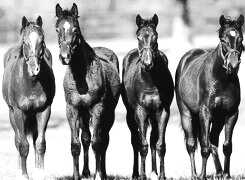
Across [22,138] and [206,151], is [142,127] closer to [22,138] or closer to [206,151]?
[206,151]

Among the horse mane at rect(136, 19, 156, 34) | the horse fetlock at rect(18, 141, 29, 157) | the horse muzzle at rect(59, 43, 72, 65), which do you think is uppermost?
the horse mane at rect(136, 19, 156, 34)

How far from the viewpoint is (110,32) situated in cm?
4028

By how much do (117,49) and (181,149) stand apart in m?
16.7

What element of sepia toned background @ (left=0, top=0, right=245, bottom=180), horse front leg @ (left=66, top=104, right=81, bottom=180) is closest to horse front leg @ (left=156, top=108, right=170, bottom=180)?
sepia toned background @ (left=0, top=0, right=245, bottom=180)

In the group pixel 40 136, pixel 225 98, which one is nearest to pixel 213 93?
pixel 225 98

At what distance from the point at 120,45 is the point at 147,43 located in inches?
995

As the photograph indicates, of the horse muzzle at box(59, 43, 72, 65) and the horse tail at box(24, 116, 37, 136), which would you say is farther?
the horse tail at box(24, 116, 37, 136)

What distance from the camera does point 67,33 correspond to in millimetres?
12531

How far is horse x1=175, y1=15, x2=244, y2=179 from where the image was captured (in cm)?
1256

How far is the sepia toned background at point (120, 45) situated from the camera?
55.7ft

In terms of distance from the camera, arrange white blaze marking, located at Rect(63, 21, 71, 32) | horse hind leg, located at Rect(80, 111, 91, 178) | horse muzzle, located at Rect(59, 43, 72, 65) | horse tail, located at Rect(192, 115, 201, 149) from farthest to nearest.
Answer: horse tail, located at Rect(192, 115, 201, 149) < horse hind leg, located at Rect(80, 111, 91, 178) < white blaze marking, located at Rect(63, 21, 71, 32) < horse muzzle, located at Rect(59, 43, 72, 65)

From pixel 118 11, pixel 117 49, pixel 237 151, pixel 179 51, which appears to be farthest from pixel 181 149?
pixel 118 11

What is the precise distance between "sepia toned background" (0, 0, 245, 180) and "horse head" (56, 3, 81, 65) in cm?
193

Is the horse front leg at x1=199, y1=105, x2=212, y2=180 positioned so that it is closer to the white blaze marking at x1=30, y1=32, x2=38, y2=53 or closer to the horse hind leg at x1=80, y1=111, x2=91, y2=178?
the horse hind leg at x1=80, y1=111, x2=91, y2=178
